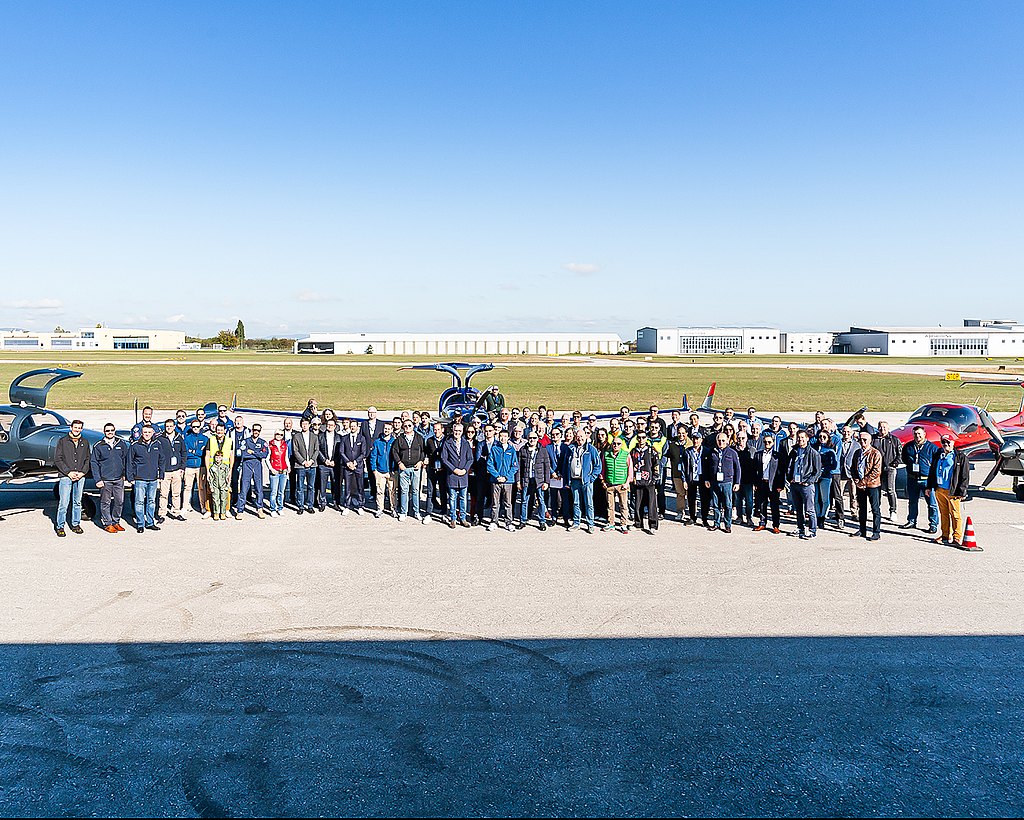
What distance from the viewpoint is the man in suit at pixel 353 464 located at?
1376 centimetres

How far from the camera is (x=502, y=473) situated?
12.9 meters

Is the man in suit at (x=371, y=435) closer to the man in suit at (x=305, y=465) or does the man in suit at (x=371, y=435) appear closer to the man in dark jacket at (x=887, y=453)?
the man in suit at (x=305, y=465)

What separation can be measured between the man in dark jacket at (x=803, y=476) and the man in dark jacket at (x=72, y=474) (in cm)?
1090

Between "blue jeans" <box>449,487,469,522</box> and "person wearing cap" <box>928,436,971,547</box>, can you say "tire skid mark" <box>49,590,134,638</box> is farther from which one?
"person wearing cap" <box>928,436,971,547</box>

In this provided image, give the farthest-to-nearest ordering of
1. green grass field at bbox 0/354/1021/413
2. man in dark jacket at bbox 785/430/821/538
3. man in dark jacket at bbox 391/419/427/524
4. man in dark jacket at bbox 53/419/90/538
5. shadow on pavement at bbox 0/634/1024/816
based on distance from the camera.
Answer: green grass field at bbox 0/354/1021/413 < man in dark jacket at bbox 391/419/427/524 < man in dark jacket at bbox 785/430/821/538 < man in dark jacket at bbox 53/419/90/538 < shadow on pavement at bbox 0/634/1024/816

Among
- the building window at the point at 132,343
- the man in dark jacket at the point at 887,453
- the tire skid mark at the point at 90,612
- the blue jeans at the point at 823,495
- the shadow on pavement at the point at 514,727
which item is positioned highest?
the building window at the point at 132,343

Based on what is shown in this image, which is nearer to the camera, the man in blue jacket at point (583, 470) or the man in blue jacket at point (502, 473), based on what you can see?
the man in blue jacket at point (583, 470)

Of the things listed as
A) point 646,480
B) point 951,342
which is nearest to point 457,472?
point 646,480

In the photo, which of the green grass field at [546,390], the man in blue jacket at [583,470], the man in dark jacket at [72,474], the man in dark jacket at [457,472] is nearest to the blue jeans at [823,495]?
the man in blue jacket at [583,470]

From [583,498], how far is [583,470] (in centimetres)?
55

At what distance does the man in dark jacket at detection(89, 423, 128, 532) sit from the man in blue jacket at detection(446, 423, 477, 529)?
4996 mm

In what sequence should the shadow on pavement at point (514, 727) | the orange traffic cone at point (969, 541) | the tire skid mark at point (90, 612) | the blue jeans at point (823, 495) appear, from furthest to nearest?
the blue jeans at point (823, 495) → the orange traffic cone at point (969, 541) → the tire skid mark at point (90, 612) → the shadow on pavement at point (514, 727)

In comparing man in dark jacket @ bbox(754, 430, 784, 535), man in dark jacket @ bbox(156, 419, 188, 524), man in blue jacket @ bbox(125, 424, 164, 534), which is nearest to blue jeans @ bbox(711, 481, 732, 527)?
man in dark jacket @ bbox(754, 430, 784, 535)

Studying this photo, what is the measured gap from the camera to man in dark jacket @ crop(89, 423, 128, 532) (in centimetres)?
1217
